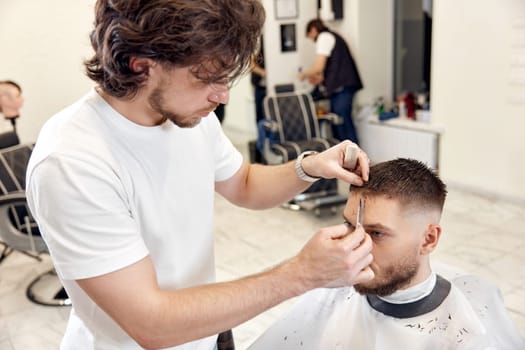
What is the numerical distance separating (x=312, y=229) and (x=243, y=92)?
263cm

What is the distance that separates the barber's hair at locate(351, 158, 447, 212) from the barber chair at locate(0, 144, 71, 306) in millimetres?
1879

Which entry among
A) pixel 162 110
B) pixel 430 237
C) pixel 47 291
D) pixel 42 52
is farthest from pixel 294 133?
pixel 162 110

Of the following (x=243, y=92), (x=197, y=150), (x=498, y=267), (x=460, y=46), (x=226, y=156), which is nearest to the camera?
(x=197, y=150)

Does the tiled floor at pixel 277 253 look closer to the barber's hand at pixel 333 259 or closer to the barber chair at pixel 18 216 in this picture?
the barber chair at pixel 18 216

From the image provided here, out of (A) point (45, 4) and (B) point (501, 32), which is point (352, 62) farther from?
(A) point (45, 4)

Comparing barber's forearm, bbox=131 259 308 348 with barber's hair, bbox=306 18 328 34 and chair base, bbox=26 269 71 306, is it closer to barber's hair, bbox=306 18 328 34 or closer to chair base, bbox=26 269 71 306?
chair base, bbox=26 269 71 306

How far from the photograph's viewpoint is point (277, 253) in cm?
314

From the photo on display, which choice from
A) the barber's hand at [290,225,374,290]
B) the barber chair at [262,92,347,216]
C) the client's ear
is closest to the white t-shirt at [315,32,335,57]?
the barber chair at [262,92,347,216]

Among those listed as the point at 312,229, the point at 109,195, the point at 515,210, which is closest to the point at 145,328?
the point at 109,195

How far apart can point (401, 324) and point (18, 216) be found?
208 cm

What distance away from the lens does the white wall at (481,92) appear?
348 cm

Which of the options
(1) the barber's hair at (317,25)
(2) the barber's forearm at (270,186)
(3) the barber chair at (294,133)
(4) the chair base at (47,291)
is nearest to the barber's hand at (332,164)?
(2) the barber's forearm at (270,186)

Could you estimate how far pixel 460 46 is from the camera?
12.3 feet

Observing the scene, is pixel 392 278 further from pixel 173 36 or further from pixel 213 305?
pixel 173 36
